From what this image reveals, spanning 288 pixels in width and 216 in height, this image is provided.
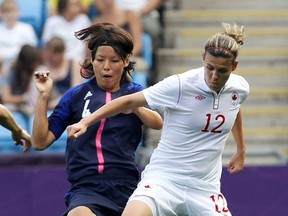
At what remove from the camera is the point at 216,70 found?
5945 millimetres

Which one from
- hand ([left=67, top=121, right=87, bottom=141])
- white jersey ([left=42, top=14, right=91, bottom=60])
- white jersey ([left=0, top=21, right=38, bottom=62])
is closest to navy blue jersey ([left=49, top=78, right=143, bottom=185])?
hand ([left=67, top=121, right=87, bottom=141])

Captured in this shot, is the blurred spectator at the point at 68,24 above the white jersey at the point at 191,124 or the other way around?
the other way around

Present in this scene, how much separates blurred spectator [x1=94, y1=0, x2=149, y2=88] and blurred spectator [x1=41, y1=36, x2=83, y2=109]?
659mm

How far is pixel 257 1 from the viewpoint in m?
12.3

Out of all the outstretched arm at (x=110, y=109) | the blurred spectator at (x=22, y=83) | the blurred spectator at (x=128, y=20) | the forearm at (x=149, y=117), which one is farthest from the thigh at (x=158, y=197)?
the blurred spectator at (x=128, y=20)

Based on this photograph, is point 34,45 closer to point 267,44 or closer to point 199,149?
point 267,44

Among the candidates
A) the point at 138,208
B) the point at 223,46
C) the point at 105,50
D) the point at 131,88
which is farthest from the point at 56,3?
the point at 138,208

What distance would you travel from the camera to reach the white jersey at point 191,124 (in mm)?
6031

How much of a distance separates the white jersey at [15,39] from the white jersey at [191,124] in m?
5.04

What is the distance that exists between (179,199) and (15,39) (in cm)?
531

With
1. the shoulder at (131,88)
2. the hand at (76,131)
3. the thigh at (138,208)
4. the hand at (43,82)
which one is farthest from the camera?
the shoulder at (131,88)

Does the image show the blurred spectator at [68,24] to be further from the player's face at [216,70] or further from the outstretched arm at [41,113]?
the player's face at [216,70]

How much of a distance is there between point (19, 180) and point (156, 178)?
2.07 m

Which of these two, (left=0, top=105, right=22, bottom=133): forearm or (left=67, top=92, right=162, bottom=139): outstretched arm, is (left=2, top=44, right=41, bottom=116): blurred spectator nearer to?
(left=0, top=105, right=22, bottom=133): forearm
